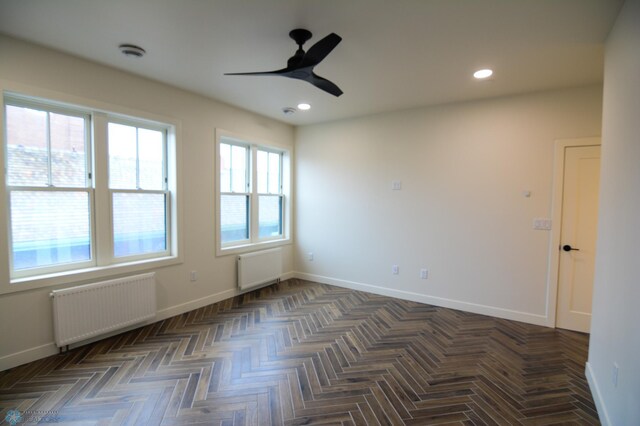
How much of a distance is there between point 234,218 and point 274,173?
3.91ft

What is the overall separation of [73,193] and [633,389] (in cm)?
429

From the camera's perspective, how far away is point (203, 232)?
3.93m

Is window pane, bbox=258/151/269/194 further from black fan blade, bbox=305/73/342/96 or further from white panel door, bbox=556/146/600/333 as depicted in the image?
white panel door, bbox=556/146/600/333

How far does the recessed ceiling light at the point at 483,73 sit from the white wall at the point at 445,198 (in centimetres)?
78

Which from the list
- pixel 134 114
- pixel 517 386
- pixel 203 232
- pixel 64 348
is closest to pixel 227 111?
pixel 134 114

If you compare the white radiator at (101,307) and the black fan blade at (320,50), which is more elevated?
the black fan blade at (320,50)

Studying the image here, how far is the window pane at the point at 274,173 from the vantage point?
5137mm

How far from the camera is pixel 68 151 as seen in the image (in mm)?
2834

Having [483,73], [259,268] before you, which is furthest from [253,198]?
[483,73]

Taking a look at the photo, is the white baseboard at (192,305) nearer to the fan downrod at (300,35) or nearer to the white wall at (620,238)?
the fan downrod at (300,35)

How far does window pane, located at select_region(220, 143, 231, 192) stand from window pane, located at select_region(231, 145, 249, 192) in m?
0.06

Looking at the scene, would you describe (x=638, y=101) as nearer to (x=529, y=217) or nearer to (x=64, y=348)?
(x=529, y=217)

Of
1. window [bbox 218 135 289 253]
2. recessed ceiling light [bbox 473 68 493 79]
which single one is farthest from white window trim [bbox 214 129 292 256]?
recessed ceiling light [bbox 473 68 493 79]

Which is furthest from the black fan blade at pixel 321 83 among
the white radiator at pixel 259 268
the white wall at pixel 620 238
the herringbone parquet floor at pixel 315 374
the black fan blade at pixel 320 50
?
the white radiator at pixel 259 268
